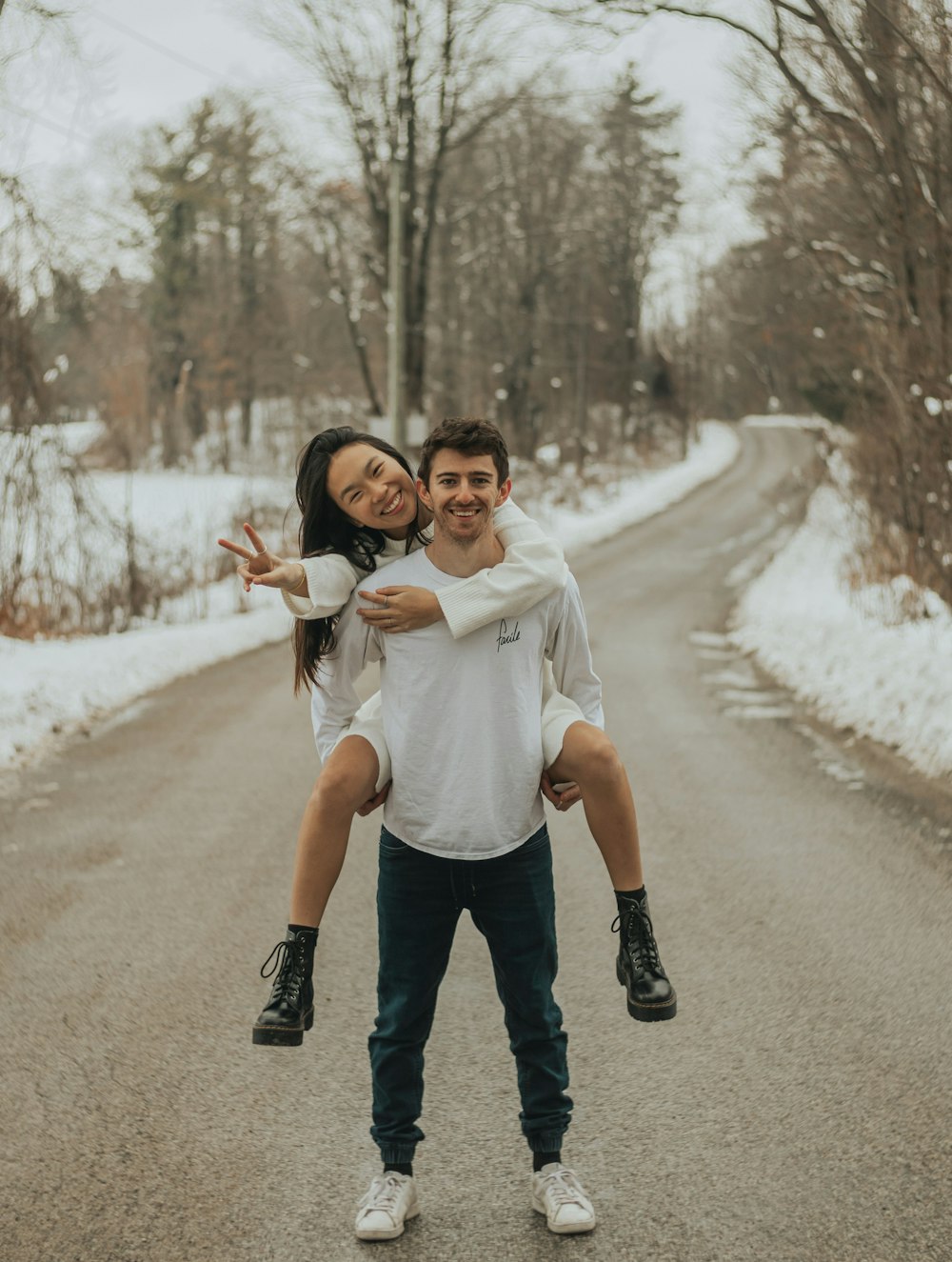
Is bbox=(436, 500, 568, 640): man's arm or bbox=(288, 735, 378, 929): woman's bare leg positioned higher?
bbox=(436, 500, 568, 640): man's arm

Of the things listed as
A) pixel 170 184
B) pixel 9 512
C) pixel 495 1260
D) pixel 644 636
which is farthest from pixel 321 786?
pixel 170 184

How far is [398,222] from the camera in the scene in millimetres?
22812

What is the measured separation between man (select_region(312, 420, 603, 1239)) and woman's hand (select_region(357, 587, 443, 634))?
2.1 inches

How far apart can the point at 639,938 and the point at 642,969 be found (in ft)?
0.24

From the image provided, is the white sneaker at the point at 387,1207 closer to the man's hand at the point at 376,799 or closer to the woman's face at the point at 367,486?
the man's hand at the point at 376,799

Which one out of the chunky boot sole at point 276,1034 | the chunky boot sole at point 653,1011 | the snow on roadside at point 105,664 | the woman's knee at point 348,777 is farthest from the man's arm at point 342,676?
the snow on roadside at point 105,664

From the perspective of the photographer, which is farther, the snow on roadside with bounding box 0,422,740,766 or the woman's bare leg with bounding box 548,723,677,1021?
the snow on roadside with bounding box 0,422,740,766

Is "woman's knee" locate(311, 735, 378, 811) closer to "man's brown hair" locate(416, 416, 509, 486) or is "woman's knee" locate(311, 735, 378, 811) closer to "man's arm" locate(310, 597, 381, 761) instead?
"man's arm" locate(310, 597, 381, 761)

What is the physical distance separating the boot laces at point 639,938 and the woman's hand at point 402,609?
A: 89 centimetres

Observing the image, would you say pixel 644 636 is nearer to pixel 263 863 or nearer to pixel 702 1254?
pixel 263 863

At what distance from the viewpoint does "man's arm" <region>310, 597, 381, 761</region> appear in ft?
10.1

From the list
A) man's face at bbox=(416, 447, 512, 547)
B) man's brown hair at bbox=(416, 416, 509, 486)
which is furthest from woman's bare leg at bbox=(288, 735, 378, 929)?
man's brown hair at bbox=(416, 416, 509, 486)

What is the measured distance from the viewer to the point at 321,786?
3.01 m

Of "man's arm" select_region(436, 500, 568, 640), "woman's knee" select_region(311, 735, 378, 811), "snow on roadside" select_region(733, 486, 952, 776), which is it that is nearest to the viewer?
"man's arm" select_region(436, 500, 568, 640)
